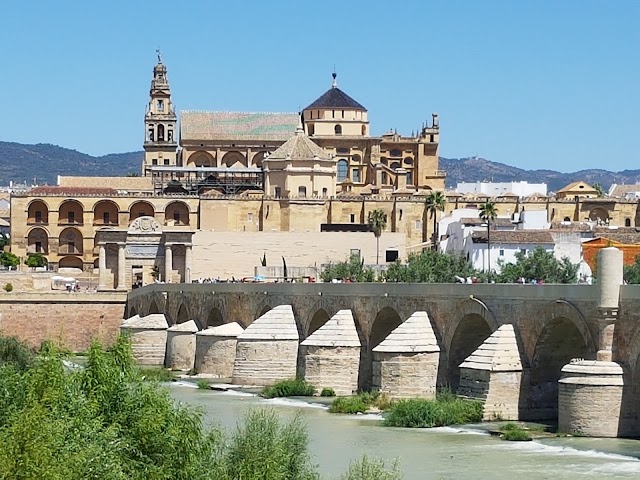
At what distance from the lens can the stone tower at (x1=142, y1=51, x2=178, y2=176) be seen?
12150 cm

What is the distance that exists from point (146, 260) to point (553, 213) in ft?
92.7

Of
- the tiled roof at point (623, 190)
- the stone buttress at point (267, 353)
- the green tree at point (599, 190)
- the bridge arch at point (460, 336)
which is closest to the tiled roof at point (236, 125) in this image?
the green tree at point (599, 190)

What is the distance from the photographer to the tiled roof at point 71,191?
102 metres

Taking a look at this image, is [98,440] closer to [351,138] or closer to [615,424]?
[615,424]

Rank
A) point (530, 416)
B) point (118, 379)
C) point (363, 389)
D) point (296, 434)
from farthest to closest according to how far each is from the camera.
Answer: point (363, 389)
point (530, 416)
point (296, 434)
point (118, 379)

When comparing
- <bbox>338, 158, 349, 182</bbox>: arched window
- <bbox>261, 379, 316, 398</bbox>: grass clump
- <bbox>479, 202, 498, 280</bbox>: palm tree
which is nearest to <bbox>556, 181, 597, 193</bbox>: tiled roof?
<bbox>338, 158, 349, 182</bbox>: arched window

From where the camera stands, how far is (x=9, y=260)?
9550 centimetres

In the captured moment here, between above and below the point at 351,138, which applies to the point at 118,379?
below

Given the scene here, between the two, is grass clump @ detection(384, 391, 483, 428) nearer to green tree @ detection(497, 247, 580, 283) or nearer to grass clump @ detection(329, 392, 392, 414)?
grass clump @ detection(329, 392, 392, 414)

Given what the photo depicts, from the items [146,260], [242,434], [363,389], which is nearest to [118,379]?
[242,434]

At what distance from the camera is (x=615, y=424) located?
3659 centimetres

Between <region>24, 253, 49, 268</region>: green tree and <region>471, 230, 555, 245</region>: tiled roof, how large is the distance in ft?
101

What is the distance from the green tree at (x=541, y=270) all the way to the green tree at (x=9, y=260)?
39.1 meters

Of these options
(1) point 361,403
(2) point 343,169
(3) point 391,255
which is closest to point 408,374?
(1) point 361,403
